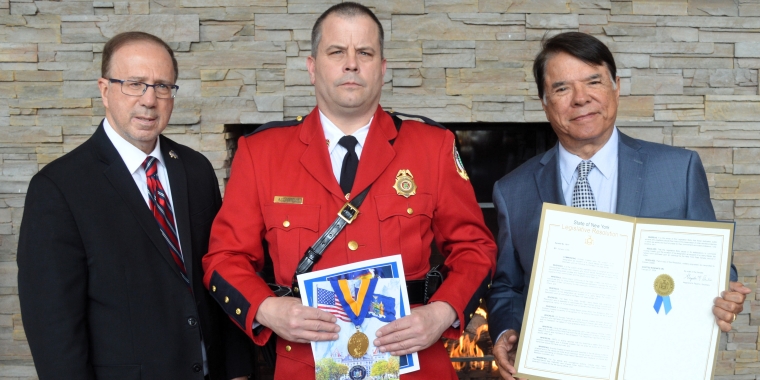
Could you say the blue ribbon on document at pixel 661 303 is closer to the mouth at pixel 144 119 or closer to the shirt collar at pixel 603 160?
the shirt collar at pixel 603 160

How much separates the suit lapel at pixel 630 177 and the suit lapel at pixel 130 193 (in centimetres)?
136

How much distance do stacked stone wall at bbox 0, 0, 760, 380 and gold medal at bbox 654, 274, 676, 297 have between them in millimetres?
1494

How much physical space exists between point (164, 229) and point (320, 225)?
0.49m

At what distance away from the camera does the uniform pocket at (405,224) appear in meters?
2.02

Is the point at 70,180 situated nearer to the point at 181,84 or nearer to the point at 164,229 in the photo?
the point at 164,229

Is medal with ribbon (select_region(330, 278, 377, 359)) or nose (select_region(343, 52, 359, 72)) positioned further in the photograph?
nose (select_region(343, 52, 359, 72))

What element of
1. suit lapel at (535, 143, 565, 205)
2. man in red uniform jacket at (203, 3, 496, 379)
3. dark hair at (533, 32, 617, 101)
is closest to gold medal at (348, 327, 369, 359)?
man in red uniform jacket at (203, 3, 496, 379)

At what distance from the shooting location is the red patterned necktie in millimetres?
2053

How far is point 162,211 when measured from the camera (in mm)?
2070

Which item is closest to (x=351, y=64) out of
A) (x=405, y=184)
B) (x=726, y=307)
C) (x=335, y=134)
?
(x=335, y=134)

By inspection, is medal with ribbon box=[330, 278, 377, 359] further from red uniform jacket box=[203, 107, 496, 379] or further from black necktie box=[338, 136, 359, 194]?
black necktie box=[338, 136, 359, 194]

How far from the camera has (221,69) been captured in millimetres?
3074

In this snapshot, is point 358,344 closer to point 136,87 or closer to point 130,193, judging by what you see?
point 130,193

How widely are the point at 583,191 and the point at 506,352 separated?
0.55 meters
